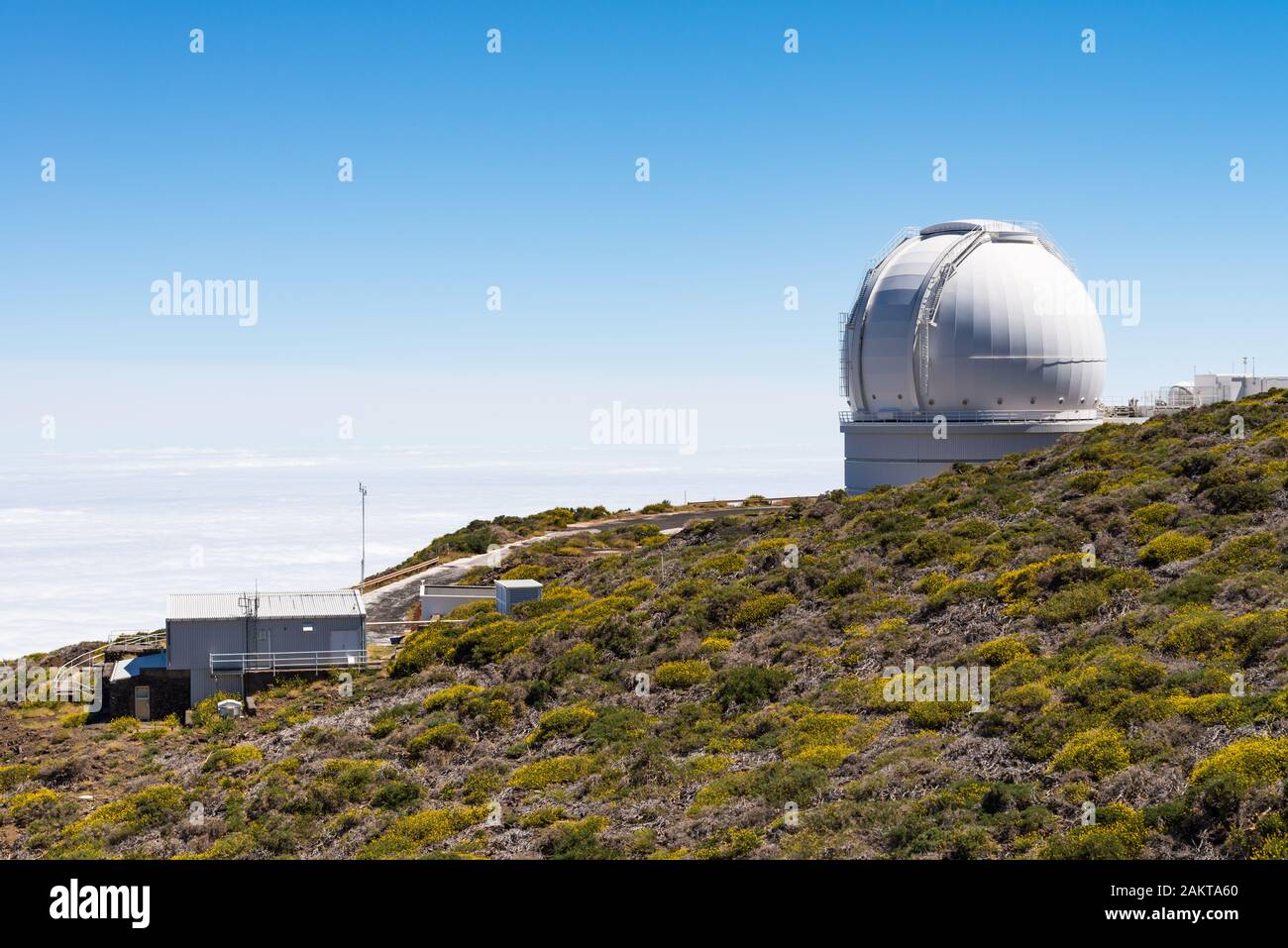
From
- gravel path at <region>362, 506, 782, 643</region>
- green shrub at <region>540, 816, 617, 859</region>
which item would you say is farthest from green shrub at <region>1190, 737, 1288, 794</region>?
gravel path at <region>362, 506, 782, 643</region>

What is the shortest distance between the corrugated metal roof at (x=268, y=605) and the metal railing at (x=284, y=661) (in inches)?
41.5

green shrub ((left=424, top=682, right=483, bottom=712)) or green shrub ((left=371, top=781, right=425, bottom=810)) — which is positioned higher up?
green shrub ((left=424, top=682, right=483, bottom=712))

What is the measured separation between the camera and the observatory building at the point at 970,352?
4269cm

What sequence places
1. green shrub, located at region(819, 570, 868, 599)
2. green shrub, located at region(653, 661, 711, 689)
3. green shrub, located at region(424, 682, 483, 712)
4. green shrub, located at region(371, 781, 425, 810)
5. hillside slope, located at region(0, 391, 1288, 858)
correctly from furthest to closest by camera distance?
green shrub, located at region(819, 570, 868, 599) → green shrub, located at region(424, 682, 483, 712) → green shrub, located at region(653, 661, 711, 689) → green shrub, located at region(371, 781, 425, 810) → hillside slope, located at region(0, 391, 1288, 858)

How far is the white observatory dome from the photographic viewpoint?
42656 millimetres

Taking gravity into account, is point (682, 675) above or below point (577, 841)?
above

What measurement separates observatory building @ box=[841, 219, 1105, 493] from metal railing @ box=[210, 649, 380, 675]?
23.0m

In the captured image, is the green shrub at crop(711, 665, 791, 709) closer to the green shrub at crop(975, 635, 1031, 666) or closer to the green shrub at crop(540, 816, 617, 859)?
the green shrub at crop(975, 635, 1031, 666)

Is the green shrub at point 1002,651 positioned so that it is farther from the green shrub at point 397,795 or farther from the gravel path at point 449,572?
the gravel path at point 449,572

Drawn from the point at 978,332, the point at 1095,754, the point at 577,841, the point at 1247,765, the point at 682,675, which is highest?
the point at 978,332

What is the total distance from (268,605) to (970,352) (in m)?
26.5

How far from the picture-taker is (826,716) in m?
19.0

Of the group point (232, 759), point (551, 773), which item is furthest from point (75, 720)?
point (551, 773)

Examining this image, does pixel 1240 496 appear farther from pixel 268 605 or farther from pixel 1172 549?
pixel 268 605
